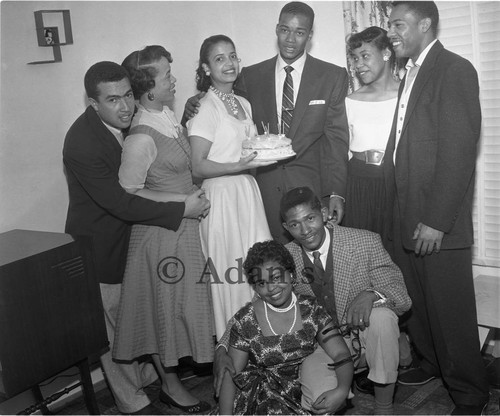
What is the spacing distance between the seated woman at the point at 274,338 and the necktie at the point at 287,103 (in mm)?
877

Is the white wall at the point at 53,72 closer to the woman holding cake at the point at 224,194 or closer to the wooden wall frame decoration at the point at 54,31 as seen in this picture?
the wooden wall frame decoration at the point at 54,31

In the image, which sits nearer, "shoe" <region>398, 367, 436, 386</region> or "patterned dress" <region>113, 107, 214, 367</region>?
"patterned dress" <region>113, 107, 214, 367</region>

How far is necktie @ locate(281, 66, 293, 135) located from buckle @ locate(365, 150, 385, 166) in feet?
1.56

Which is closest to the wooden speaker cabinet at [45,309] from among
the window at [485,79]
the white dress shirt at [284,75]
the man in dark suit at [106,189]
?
the man in dark suit at [106,189]

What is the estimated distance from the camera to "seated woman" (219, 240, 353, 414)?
2688 mm

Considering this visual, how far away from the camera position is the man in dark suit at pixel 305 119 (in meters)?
3.35

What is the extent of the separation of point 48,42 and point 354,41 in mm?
1686

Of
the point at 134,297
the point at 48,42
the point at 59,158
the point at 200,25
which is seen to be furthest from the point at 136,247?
the point at 200,25

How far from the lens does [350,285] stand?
2.96 metres

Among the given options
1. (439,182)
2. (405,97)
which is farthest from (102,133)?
(439,182)

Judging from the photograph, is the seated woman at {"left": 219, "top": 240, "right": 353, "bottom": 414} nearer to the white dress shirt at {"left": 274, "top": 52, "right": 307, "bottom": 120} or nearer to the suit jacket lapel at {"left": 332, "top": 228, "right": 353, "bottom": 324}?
the suit jacket lapel at {"left": 332, "top": 228, "right": 353, "bottom": 324}

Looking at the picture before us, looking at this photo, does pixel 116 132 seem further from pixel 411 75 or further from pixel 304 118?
pixel 411 75

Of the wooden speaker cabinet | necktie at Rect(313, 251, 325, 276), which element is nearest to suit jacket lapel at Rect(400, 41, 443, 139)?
necktie at Rect(313, 251, 325, 276)

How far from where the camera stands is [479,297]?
12.1ft
